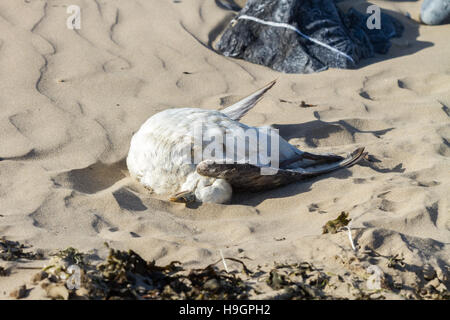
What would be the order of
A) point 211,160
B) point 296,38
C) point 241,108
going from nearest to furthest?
point 211,160 < point 241,108 < point 296,38

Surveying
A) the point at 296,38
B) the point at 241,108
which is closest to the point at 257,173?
the point at 241,108

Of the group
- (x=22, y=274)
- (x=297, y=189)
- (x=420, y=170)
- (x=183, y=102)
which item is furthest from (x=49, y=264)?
(x=183, y=102)

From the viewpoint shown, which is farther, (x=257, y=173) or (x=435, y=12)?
(x=435, y=12)

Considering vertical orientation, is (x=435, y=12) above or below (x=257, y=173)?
below

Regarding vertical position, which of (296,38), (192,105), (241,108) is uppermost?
(241,108)

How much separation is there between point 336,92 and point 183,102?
1456 millimetres

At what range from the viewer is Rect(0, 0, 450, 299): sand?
9.62 feet

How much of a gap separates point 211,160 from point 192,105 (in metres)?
1.79

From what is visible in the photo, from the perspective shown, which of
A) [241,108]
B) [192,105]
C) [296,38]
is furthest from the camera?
[296,38]

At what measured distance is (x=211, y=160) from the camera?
3.42 metres

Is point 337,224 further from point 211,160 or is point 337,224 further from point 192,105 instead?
point 192,105

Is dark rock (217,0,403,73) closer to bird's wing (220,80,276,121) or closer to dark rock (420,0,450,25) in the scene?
dark rock (420,0,450,25)

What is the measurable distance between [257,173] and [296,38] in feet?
9.88

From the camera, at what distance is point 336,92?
545 centimetres
